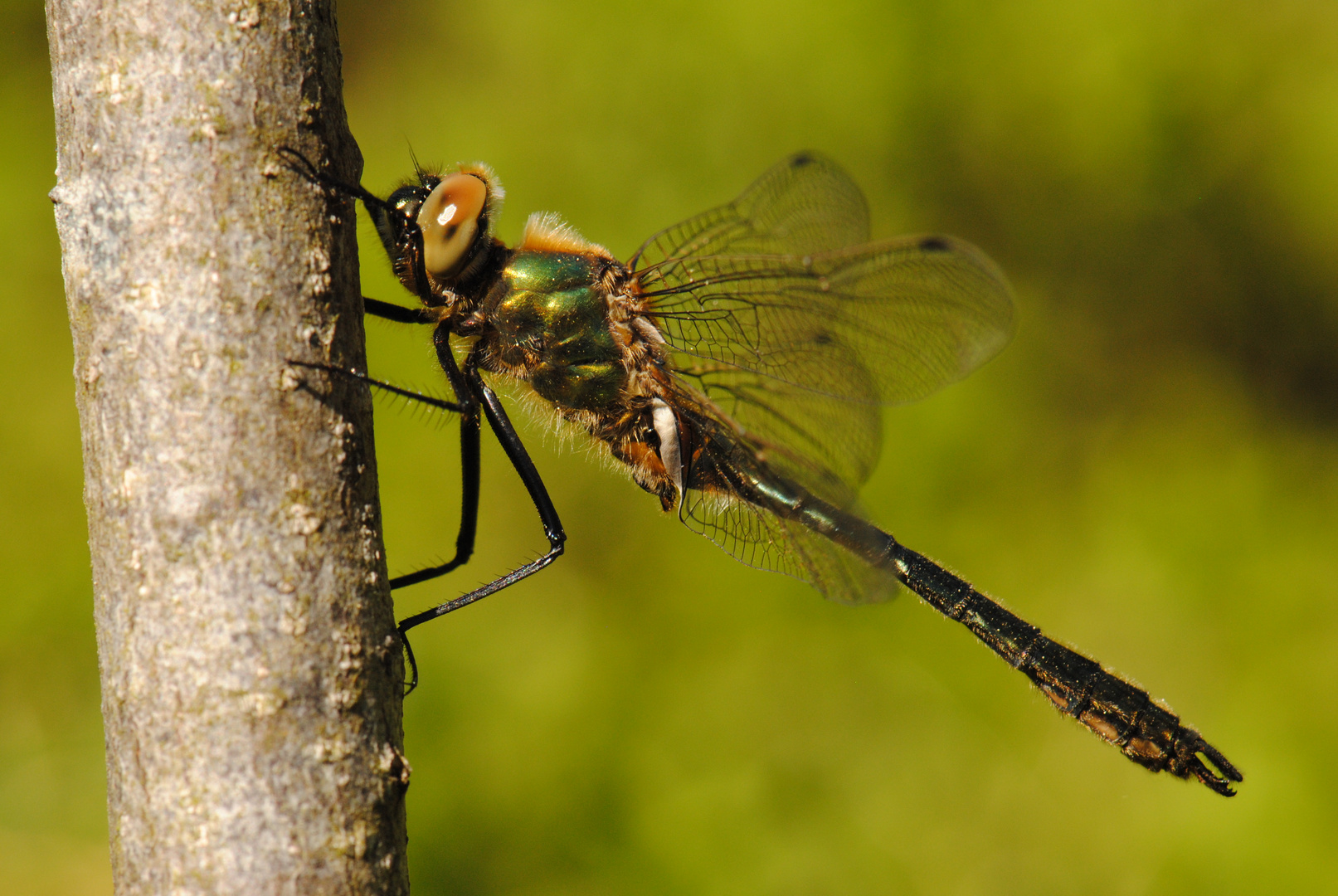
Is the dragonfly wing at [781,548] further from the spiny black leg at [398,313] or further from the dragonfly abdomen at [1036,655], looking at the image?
the spiny black leg at [398,313]

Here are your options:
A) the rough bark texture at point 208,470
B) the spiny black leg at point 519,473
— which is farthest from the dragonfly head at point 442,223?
the rough bark texture at point 208,470

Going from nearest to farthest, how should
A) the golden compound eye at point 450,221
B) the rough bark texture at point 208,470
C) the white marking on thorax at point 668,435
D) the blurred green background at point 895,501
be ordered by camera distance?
the rough bark texture at point 208,470
the golden compound eye at point 450,221
the white marking on thorax at point 668,435
the blurred green background at point 895,501

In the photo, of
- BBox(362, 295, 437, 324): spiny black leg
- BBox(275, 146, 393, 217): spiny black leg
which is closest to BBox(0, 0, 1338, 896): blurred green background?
BBox(362, 295, 437, 324): spiny black leg

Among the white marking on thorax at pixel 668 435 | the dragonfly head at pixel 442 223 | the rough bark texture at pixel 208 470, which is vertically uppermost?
the white marking on thorax at pixel 668 435

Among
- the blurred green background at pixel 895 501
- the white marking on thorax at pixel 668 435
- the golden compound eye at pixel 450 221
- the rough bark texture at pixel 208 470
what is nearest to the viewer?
the rough bark texture at pixel 208 470

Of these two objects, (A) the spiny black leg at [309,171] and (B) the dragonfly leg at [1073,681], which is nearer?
(A) the spiny black leg at [309,171]

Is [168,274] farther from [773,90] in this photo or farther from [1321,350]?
[1321,350]

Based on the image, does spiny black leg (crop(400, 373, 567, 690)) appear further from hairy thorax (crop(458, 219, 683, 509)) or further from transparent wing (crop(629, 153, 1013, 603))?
transparent wing (crop(629, 153, 1013, 603))
